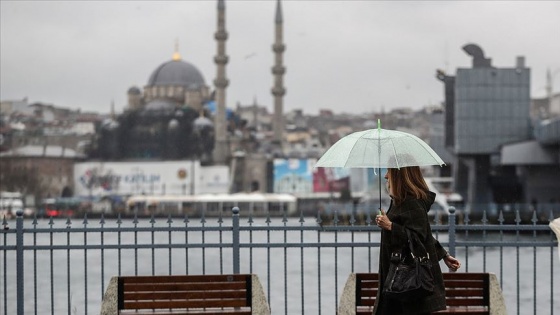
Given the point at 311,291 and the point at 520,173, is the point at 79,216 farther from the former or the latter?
the point at 311,291

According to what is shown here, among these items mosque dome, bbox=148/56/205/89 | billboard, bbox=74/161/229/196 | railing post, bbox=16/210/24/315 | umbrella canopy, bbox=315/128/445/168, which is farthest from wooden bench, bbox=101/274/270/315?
mosque dome, bbox=148/56/205/89

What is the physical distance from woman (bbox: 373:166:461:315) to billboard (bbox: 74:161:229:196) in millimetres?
90838

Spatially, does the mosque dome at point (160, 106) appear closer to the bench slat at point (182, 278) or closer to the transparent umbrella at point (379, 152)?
the bench slat at point (182, 278)

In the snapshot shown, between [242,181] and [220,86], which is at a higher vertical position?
[220,86]

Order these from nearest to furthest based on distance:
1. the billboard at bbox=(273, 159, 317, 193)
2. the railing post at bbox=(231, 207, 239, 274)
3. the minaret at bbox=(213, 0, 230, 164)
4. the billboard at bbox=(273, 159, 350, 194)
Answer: the railing post at bbox=(231, 207, 239, 274) → the minaret at bbox=(213, 0, 230, 164) → the billboard at bbox=(273, 159, 350, 194) → the billboard at bbox=(273, 159, 317, 193)

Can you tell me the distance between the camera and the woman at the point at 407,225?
193 inches

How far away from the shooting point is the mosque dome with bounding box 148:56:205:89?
107000 millimetres

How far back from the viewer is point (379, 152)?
516 centimetres

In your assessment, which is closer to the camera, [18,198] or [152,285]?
[152,285]

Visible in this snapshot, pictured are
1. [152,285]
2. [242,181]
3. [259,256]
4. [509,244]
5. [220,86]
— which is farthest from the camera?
[242,181]

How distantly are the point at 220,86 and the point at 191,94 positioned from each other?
51.3 feet

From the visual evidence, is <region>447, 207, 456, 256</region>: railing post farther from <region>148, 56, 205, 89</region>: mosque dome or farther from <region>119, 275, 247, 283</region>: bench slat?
<region>148, 56, 205, 89</region>: mosque dome

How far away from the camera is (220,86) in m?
88.2

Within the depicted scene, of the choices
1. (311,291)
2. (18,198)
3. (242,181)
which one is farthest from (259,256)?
(242,181)
